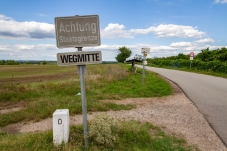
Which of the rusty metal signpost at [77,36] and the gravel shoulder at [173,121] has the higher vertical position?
the rusty metal signpost at [77,36]

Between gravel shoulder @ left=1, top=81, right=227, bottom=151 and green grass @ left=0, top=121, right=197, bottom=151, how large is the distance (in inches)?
19.0

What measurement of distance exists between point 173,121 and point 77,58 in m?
3.84

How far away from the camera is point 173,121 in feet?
17.0

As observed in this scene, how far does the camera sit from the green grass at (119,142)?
3273mm

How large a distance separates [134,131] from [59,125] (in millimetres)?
1815

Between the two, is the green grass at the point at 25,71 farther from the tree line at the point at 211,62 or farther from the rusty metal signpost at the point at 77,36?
the tree line at the point at 211,62

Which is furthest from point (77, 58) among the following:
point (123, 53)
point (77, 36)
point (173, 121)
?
point (123, 53)

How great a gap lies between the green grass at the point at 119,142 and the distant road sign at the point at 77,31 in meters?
2.05

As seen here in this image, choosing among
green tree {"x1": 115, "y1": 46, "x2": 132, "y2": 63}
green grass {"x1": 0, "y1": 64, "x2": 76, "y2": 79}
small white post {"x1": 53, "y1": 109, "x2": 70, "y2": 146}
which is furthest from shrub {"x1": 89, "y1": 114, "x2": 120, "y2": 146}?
green tree {"x1": 115, "y1": 46, "x2": 132, "y2": 63}

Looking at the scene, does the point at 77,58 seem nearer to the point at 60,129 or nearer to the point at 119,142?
the point at 60,129

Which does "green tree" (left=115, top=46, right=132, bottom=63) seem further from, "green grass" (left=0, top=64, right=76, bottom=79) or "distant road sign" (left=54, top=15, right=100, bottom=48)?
"distant road sign" (left=54, top=15, right=100, bottom=48)

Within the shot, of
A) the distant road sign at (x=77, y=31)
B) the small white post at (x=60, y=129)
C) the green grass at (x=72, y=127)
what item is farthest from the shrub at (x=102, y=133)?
the distant road sign at (x=77, y=31)

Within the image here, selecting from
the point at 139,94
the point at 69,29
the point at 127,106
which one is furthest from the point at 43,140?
the point at 139,94

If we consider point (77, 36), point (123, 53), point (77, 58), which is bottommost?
point (77, 58)
